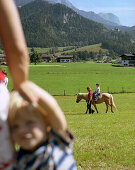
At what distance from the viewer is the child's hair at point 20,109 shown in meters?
1.68

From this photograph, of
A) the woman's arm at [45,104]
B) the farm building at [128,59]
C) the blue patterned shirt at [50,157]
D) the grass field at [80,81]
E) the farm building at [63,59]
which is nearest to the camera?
the woman's arm at [45,104]

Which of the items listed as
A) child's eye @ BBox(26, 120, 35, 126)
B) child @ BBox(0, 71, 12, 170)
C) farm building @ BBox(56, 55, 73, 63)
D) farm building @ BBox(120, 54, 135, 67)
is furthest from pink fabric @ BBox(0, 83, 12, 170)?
farm building @ BBox(56, 55, 73, 63)

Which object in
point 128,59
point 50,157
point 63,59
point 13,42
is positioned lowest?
point 63,59

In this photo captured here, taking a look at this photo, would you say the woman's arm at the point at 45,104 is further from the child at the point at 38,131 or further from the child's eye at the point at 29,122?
the child's eye at the point at 29,122

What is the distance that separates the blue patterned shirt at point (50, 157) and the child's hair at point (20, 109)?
0.21 m

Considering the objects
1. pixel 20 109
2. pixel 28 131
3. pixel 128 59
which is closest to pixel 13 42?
pixel 20 109

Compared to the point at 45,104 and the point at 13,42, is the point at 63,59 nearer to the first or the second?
the point at 13,42

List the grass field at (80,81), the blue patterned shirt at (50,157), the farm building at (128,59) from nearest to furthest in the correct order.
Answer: the blue patterned shirt at (50,157)
the grass field at (80,81)
the farm building at (128,59)

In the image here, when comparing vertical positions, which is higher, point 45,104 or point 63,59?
point 45,104

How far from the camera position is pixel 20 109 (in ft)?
5.53

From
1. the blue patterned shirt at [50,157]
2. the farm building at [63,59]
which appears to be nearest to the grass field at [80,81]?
the blue patterned shirt at [50,157]

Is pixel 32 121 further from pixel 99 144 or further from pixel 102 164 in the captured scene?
pixel 99 144

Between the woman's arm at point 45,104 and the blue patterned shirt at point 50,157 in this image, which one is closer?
the woman's arm at point 45,104

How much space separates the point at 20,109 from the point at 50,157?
0.40 metres
